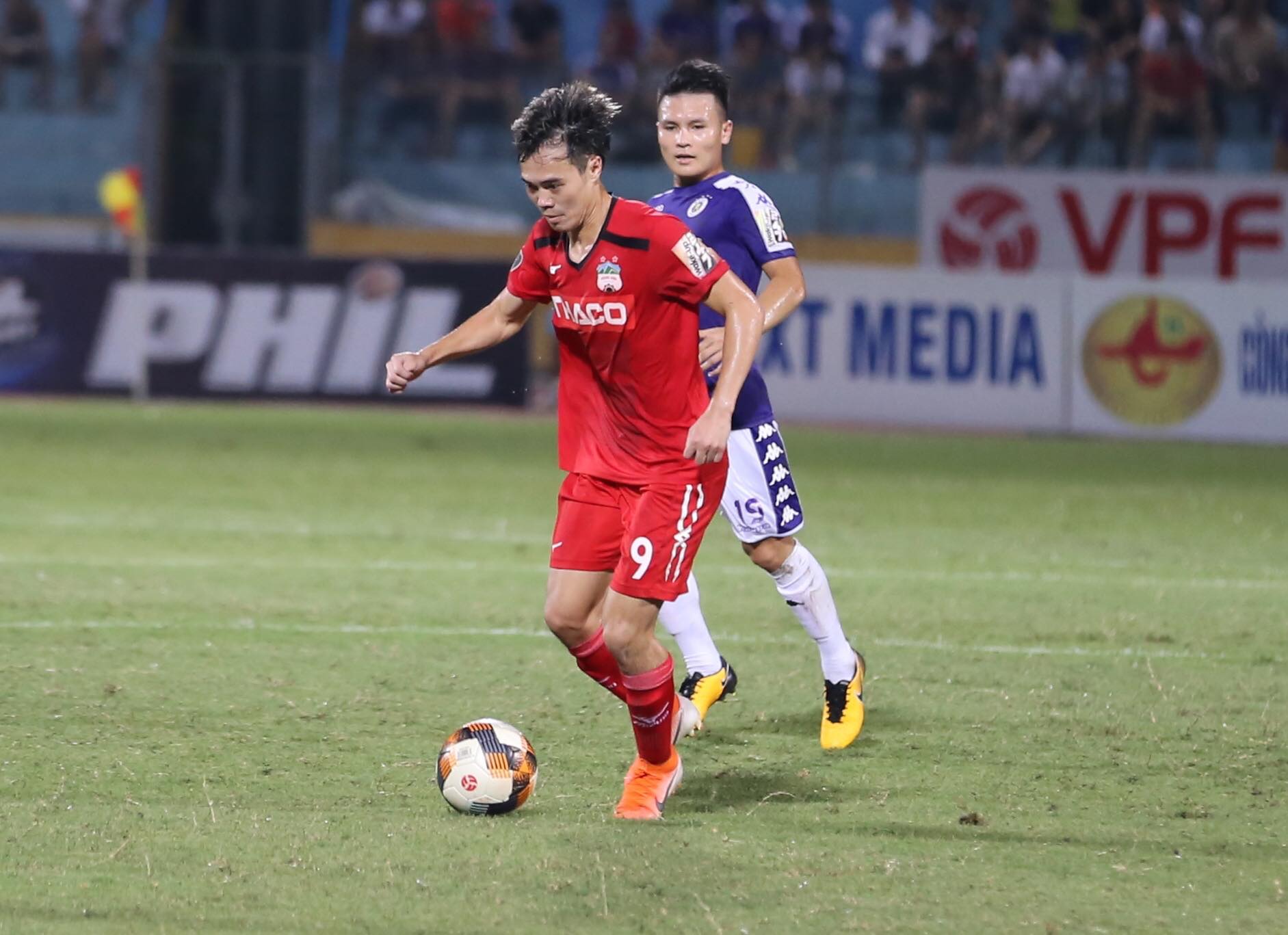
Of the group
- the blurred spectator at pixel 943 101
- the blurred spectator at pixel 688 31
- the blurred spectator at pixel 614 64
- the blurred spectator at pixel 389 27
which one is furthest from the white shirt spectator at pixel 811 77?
the blurred spectator at pixel 389 27

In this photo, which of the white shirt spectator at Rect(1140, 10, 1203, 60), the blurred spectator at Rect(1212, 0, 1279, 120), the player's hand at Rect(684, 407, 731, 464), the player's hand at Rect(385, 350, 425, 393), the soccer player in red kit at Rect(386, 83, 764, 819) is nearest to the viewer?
the player's hand at Rect(684, 407, 731, 464)

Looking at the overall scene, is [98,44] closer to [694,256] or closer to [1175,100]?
[1175,100]

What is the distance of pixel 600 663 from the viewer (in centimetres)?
531

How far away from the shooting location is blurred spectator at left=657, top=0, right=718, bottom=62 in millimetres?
21203

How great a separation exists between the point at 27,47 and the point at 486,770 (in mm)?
18880

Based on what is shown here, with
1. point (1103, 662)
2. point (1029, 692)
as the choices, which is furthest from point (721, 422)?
point (1103, 662)

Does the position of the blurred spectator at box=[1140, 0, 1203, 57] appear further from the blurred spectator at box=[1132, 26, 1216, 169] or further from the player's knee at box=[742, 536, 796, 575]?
the player's knee at box=[742, 536, 796, 575]

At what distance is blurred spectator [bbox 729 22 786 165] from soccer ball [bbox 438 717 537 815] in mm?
15147

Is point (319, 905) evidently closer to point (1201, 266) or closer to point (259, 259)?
point (259, 259)

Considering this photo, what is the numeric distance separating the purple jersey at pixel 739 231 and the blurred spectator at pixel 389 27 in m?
16.0

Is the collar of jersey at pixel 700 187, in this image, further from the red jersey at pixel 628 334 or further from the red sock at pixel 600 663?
the red sock at pixel 600 663

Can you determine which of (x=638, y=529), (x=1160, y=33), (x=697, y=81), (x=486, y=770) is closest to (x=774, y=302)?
(x=697, y=81)

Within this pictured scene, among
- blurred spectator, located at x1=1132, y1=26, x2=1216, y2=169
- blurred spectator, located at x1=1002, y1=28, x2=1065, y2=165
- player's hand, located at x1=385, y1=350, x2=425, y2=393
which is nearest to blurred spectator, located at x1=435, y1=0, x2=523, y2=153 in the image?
blurred spectator, located at x1=1002, y1=28, x2=1065, y2=165

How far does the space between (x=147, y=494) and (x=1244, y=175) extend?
37.7ft
